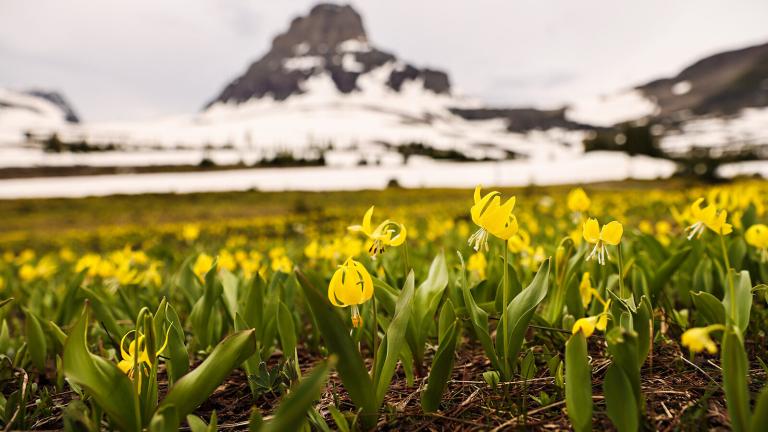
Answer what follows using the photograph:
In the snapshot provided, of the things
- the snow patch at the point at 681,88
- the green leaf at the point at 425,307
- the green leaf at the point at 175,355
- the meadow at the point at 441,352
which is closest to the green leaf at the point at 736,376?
the meadow at the point at 441,352

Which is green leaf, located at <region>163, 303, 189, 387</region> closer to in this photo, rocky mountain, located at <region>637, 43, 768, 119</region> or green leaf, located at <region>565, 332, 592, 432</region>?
green leaf, located at <region>565, 332, 592, 432</region>

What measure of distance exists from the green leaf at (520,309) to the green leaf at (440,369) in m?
0.26

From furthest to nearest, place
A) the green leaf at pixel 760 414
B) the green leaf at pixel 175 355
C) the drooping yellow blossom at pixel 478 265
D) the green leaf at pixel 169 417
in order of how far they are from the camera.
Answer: the drooping yellow blossom at pixel 478 265, the green leaf at pixel 175 355, the green leaf at pixel 169 417, the green leaf at pixel 760 414

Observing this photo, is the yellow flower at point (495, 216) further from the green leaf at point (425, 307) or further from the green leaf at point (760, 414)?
the green leaf at point (760, 414)

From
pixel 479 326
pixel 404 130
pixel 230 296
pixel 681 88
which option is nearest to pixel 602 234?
pixel 479 326

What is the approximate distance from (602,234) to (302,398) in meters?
0.95

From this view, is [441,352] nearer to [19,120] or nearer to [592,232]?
[592,232]

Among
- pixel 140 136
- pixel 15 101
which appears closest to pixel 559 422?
pixel 140 136

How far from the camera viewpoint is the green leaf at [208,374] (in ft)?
3.65

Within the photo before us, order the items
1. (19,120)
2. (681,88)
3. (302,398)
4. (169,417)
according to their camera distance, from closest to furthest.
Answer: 1. (302,398)
2. (169,417)
3. (19,120)
4. (681,88)

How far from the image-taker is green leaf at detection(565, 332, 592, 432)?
1.01 m

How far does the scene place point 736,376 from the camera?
2.95 ft

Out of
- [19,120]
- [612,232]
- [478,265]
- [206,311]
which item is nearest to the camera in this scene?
[612,232]

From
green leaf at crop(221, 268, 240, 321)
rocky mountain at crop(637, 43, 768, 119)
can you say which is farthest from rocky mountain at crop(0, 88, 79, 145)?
rocky mountain at crop(637, 43, 768, 119)
